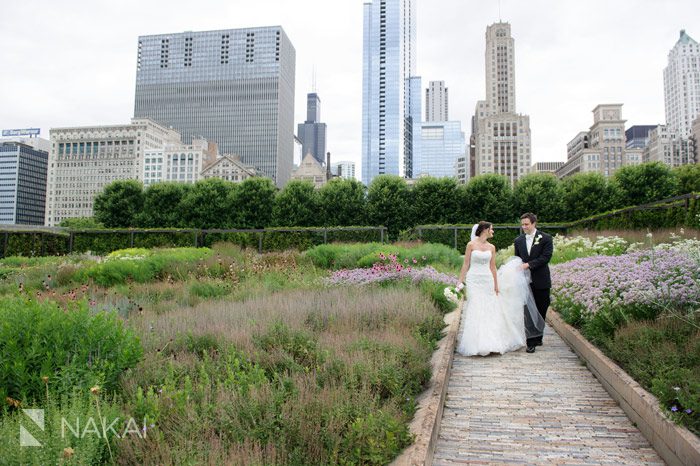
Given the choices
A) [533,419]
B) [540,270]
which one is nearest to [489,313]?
[540,270]

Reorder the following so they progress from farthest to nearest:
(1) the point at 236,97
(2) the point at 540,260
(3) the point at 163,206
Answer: (1) the point at 236,97 → (3) the point at 163,206 → (2) the point at 540,260

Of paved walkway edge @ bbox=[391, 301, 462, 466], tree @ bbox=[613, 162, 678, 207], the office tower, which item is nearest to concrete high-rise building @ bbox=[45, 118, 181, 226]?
the office tower

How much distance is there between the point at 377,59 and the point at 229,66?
7002 centimetres

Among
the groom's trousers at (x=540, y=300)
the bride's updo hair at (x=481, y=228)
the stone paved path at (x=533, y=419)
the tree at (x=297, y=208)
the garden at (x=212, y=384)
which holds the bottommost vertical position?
the stone paved path at (x=533, y=419)

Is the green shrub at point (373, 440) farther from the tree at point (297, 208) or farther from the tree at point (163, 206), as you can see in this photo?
the tree at point (163, 206)

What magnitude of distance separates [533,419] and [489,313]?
2594 mm

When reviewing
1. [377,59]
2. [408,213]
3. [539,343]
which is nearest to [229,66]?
[377,59]

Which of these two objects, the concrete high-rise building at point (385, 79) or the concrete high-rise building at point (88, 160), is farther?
the concrete high-rise building at point (88, 160)

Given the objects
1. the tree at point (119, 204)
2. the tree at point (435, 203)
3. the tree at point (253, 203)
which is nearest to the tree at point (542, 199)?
the tree at point (435, 203)

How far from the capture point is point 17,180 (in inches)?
7303

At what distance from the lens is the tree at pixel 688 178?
29.6 m

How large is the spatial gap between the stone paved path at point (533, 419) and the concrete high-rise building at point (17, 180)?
8887 inches

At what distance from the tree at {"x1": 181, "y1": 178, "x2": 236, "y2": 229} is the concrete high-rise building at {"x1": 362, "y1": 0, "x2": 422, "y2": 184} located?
134 meters

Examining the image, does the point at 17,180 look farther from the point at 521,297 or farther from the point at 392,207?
the point at 521,297
